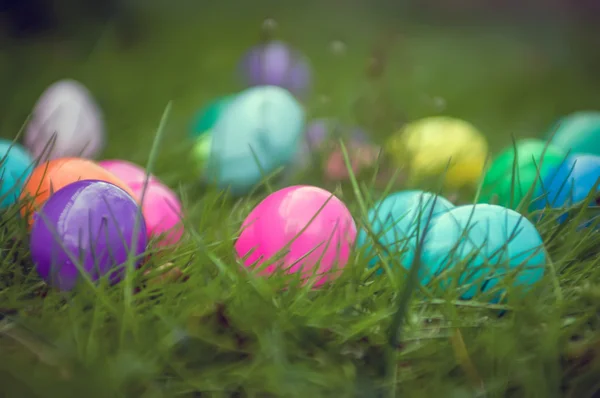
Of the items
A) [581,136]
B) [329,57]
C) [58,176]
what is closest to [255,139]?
[58,176]

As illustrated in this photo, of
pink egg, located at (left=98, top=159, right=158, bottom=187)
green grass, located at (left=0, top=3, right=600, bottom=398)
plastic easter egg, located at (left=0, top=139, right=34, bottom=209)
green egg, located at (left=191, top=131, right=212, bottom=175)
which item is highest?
plastic easter egg, located at (left=0, top=139, right=34, bottom=209)

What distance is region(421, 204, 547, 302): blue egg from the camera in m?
0.85

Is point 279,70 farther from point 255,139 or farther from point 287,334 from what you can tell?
point 287,334

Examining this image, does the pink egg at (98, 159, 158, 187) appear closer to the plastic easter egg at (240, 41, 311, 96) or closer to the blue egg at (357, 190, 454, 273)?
the blue egg at (357, 190, 454, 273)

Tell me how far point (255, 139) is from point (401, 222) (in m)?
0.53

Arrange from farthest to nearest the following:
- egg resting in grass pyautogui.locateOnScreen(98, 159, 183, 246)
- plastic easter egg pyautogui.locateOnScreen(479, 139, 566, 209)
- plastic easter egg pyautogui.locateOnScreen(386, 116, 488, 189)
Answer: plastic easter egg pyautogui.locateOnScreen(386, 116, 488, 189) < plastic easter egg pyautogui.locateOnScreen(479, 139, 566, 209) < egg resting in grass pyautogui.locateOnScreen(98, 159, 183, 246)

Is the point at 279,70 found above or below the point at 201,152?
above

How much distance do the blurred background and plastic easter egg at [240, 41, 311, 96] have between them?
87 mm

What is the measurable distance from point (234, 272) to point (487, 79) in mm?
2425

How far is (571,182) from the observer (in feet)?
3.40

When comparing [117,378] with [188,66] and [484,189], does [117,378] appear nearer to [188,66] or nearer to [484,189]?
[484,189]

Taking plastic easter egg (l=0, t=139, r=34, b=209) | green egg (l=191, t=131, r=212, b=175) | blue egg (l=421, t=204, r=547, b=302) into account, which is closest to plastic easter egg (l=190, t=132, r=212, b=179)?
green egg (l=191, t=131, r=212, b=175)

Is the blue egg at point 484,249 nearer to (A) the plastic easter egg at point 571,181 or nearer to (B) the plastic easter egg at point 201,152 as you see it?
(A) the plastic easter egg at point 571,181

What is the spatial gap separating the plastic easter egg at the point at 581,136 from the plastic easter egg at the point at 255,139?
57 centimetres
